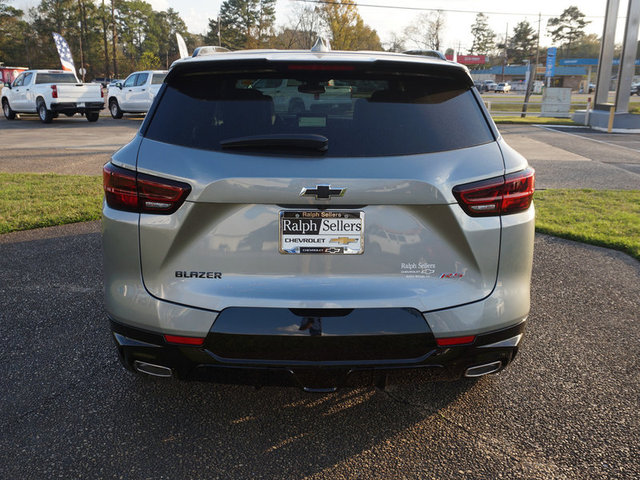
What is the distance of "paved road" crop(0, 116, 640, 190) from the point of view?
1147 centimetres

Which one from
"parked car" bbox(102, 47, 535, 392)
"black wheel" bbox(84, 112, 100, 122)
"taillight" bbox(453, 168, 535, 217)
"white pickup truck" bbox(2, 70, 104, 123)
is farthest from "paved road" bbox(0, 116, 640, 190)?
"parked car" bbox(102, 47, 535, 392)

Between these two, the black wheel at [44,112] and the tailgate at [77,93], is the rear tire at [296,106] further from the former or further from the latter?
the black wheel at [44,112]

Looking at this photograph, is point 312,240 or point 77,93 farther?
point 77,93

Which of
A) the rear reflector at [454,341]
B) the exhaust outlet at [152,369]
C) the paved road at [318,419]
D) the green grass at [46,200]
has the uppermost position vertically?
the rear reflector at [454,341]

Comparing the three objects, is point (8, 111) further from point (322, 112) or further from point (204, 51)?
point (322, 112)

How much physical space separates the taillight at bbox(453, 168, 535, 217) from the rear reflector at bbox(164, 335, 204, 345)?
1.22 m

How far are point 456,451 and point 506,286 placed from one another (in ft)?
2.71

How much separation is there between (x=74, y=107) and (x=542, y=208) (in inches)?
792

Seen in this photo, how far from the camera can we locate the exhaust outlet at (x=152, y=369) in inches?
96.4

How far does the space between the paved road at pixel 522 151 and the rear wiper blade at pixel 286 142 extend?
9134 mm

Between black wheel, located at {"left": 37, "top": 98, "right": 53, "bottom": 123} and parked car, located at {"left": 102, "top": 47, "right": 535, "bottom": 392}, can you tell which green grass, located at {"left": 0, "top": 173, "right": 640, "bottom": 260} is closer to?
parked car, located at {"left": 102, "top": 47, "right": 535, "bottom": 392}

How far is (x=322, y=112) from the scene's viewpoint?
246 cm

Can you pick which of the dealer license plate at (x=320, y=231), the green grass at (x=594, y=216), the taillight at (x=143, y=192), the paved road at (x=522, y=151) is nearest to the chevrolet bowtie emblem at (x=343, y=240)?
the dealer license plate at (x=320, y=231)

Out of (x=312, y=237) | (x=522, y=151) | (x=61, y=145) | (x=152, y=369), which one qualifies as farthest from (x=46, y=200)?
(x=522, y=151)
